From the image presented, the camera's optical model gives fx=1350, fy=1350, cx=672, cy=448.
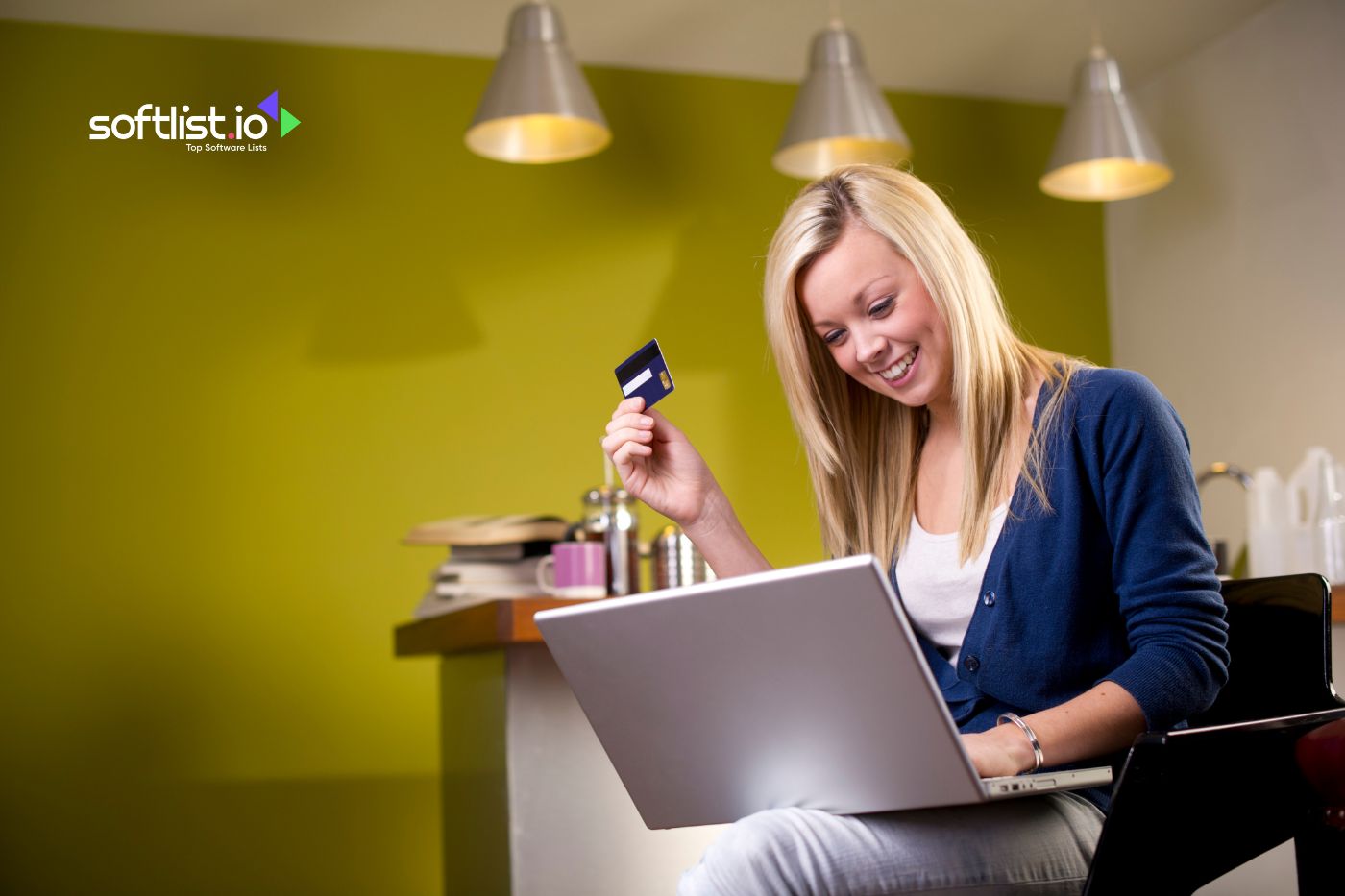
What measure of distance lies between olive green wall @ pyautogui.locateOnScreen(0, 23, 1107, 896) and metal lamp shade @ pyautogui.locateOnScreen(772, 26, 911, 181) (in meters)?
0.69

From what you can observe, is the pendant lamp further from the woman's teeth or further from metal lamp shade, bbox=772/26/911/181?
the woman's teeth

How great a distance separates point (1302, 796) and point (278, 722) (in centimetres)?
265

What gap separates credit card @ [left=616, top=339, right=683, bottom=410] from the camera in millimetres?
1272

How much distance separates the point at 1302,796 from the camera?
107cm

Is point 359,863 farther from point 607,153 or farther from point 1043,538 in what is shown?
point 1043,538

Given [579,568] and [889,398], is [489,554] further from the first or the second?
[889,398]

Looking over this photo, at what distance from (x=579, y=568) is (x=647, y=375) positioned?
37.3 inches

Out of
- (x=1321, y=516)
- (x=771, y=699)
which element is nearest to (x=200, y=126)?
(x=1321, y=516)

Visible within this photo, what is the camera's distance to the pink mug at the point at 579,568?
2195 mm

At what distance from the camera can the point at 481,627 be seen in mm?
1985

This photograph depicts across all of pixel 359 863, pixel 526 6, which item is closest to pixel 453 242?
pixel 526 6

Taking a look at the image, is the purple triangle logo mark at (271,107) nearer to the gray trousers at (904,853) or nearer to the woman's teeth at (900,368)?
the woman's teeth at (900,368)

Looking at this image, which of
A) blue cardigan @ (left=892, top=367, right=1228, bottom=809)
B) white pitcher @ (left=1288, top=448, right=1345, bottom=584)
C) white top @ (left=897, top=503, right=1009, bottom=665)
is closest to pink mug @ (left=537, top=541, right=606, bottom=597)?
white top @ (left=897, top=503, right=1009, bottom=665)

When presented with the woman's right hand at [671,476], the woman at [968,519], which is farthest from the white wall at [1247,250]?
the woman's right hand at [671,476]
